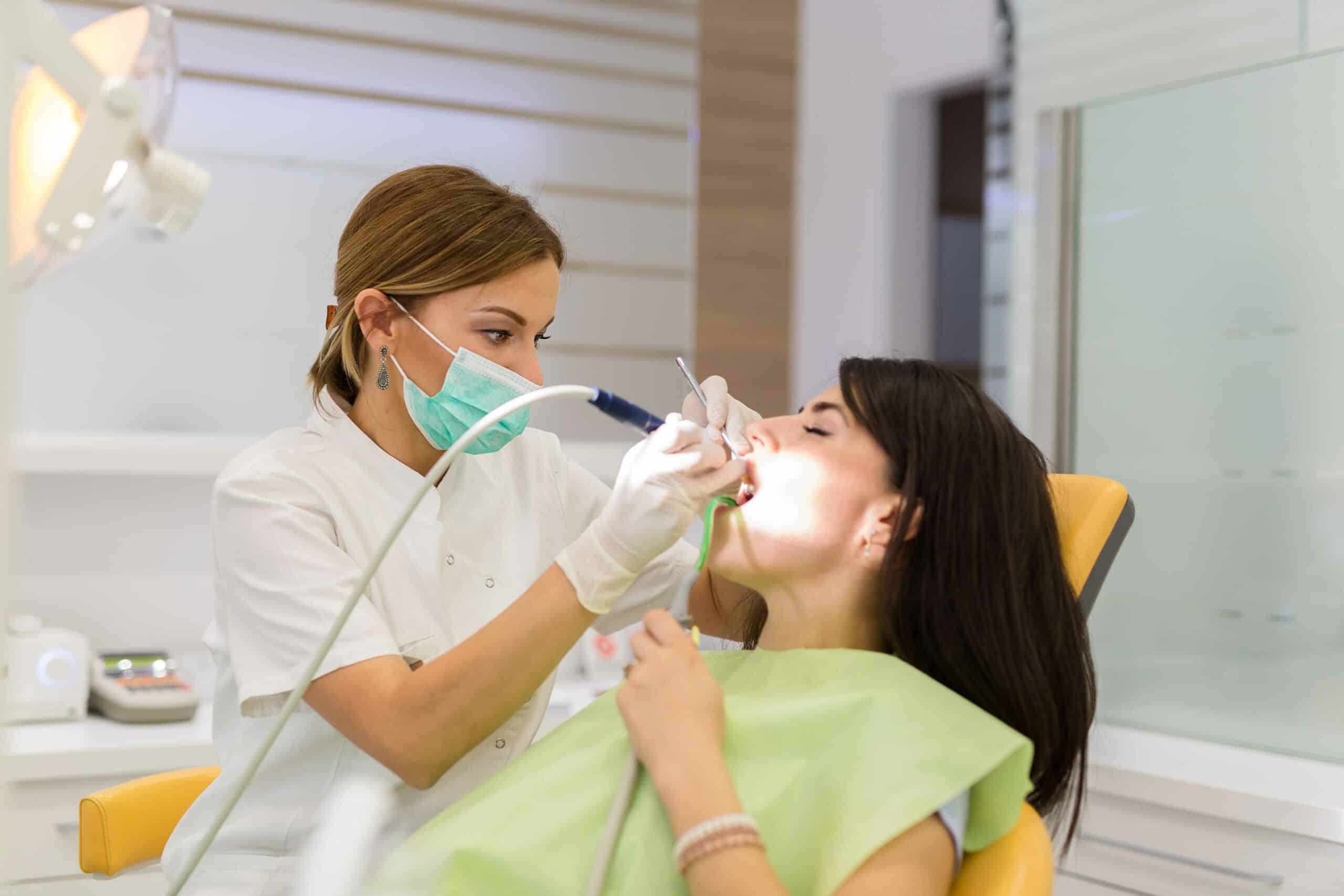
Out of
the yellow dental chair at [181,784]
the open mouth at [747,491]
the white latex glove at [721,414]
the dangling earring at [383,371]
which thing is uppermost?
the dangling earring at [383,371]

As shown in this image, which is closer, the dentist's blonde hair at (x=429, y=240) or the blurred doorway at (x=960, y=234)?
the dentist's blonde hair at (x=429, y=240)

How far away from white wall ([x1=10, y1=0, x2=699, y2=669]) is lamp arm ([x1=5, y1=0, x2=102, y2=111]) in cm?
160

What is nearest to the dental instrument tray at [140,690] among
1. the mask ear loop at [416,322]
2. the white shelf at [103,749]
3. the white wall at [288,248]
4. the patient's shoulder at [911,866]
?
the white shelf at [103,749]

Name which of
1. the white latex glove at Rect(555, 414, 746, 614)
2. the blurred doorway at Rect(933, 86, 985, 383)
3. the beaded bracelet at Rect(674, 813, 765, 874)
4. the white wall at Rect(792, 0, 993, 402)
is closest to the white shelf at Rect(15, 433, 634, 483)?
the white latex glove at Rect(555, 414, 746, 614)

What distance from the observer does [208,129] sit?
2879 mm

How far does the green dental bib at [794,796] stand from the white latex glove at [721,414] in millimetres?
245

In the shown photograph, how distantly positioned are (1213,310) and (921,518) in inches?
49.1

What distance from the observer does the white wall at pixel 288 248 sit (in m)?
2.68

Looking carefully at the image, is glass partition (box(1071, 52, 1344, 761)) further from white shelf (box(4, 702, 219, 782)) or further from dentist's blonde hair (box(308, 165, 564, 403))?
white shelf (box(4, 702, 219, 782))

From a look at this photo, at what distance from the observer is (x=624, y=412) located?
4.05ft

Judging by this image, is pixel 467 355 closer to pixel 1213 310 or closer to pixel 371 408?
pixel 371 408

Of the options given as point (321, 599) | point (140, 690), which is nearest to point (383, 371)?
point (321, 599)

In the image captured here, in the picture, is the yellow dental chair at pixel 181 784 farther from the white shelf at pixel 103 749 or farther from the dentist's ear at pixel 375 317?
the dentist's ear at pixel 375 317

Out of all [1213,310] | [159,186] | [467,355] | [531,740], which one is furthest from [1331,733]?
[159,186]
